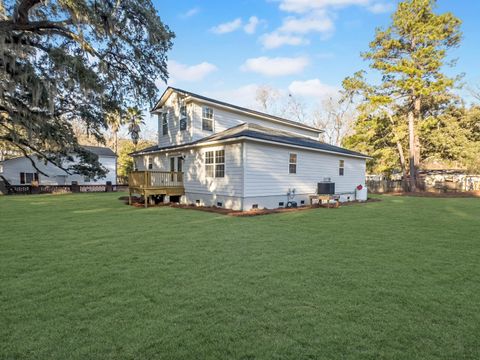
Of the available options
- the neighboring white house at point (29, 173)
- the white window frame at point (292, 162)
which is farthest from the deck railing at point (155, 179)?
the neighboring white house at point (29, 173)

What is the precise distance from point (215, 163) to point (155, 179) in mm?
3343

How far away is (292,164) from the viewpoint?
12969 mm

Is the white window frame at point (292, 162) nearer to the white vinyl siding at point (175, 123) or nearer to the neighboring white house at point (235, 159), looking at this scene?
the neighboring white house at point (235, 159)

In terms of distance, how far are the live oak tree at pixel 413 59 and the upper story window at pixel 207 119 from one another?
53.3 ft

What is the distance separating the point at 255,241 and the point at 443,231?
5.25m

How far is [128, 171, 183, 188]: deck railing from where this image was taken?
12914mm

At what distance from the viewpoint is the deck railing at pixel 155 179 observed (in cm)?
1291

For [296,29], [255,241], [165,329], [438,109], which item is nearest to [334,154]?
[296,29]

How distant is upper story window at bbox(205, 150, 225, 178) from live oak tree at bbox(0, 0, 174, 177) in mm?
3614

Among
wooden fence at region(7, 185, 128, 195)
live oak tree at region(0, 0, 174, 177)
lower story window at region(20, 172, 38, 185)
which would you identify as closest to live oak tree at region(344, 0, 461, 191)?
live oak tree at region(0, 0, 174, 177)

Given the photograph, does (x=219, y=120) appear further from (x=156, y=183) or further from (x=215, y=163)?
(x=156, y=183)

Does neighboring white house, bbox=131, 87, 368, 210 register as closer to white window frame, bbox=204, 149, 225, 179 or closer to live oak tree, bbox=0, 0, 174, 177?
white window frame, bbox=204, 149, 225, 179

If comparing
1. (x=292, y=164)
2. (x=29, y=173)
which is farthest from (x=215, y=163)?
(x=29, y=173)

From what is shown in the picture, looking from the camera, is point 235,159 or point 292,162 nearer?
point 235,159
